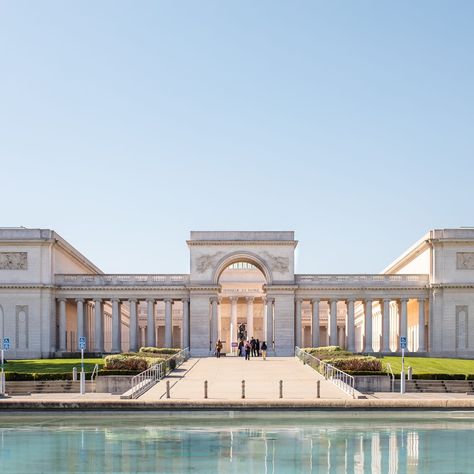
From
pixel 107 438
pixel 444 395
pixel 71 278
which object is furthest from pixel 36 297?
pixel 107 438

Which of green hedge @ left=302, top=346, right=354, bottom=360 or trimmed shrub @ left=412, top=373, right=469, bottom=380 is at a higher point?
trimmed shrub @ left=412, top=373, right=469, bottom=380

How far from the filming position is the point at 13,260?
89188mm

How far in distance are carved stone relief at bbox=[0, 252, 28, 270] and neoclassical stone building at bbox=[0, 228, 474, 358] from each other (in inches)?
3.8

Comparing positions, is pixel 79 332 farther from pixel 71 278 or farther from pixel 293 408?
pixel 293 408

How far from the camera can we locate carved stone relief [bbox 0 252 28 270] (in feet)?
292

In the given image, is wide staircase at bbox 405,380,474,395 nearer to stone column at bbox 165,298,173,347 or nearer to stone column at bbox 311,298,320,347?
stone column at bbox 311,298,320,347

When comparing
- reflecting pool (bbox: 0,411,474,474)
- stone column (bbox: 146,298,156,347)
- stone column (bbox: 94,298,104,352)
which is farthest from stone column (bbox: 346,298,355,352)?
reflecting pool (bbox: 0,411,474,474)

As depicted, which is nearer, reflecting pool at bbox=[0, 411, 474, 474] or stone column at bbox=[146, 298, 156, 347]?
reflecting pool at bbox=[0, 411, 474, 474]

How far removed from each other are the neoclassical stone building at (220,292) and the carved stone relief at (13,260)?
97 mm

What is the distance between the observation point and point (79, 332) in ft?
301

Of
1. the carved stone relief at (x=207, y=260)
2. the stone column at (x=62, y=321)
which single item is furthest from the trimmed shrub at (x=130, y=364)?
the stone column at (x=62, y=321)

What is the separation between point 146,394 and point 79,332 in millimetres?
50931

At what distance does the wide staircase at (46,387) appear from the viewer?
47219 millimetres

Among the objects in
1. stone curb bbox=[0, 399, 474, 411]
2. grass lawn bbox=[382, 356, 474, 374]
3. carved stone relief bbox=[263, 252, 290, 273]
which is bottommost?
grass lawn bbox=[382, 356, 474, 374]
